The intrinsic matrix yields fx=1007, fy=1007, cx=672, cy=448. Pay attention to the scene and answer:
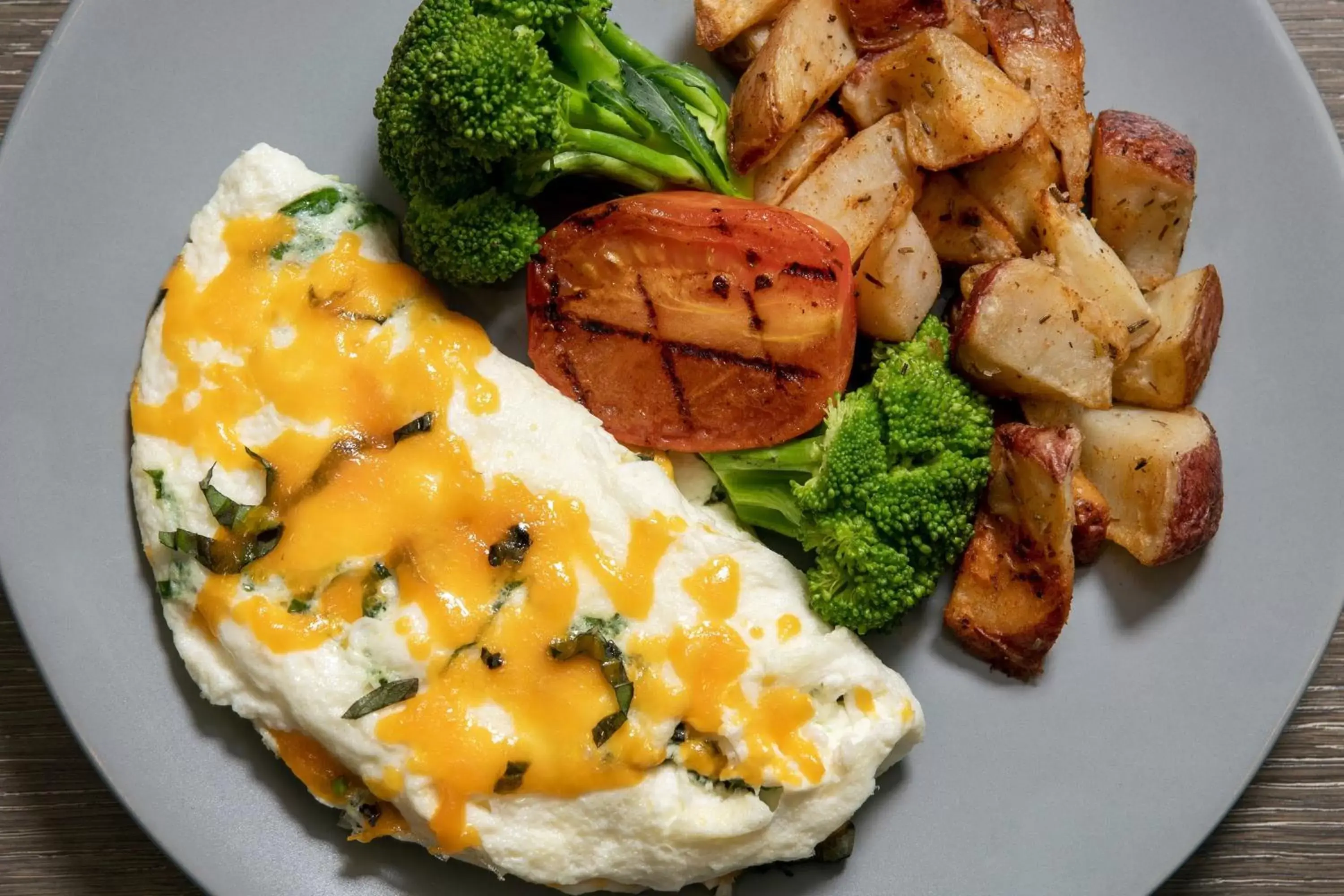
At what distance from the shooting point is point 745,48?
320 cm

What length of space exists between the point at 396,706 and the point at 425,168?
1.49 metres

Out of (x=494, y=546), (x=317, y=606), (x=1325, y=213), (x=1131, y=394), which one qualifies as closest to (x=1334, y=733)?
(x=1131, y=394)

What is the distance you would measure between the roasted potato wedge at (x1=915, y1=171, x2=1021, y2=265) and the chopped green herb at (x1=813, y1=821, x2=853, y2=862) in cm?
180

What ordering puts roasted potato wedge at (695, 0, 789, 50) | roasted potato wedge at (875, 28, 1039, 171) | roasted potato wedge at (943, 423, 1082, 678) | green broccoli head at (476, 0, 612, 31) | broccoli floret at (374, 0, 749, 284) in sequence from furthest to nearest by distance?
roasted potato wedge at (695, 0, 789, 50) < roasted potato wedge at (875, 28, 1039, 171) < roasted potato wedge at (943, 423, 1082, 678) < green broccoli head at (476, 0, 612, 31) < broccoli floret at (374, 0, 749, 284)

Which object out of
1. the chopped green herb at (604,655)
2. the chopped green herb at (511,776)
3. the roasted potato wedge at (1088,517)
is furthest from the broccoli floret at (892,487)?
the chopped green herb at (511,776)

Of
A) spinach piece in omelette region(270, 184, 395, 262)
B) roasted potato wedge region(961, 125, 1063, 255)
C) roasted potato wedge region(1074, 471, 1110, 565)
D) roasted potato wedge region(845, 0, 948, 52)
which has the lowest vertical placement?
roasted potato wedge region(1074, 471, 1110, 565)

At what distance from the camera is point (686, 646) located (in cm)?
274

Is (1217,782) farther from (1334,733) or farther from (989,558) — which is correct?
(989,558)

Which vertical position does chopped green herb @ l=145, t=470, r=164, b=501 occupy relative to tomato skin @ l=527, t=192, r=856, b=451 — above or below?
below

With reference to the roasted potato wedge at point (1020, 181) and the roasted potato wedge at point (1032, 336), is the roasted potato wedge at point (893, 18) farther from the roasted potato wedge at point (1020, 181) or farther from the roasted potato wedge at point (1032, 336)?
the roasted potato wedge at point (1032, 336)

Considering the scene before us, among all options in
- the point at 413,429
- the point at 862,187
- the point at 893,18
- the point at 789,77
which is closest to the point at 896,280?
the point at 862,187

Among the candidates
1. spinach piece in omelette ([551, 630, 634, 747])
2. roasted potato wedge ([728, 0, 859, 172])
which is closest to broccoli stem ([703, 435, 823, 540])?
spinach piece in omelette ([551, 630, 634, 747])

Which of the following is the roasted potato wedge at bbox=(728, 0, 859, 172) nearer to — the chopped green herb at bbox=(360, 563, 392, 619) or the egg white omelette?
the egg white omelette

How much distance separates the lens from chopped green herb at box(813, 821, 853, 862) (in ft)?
10.1
